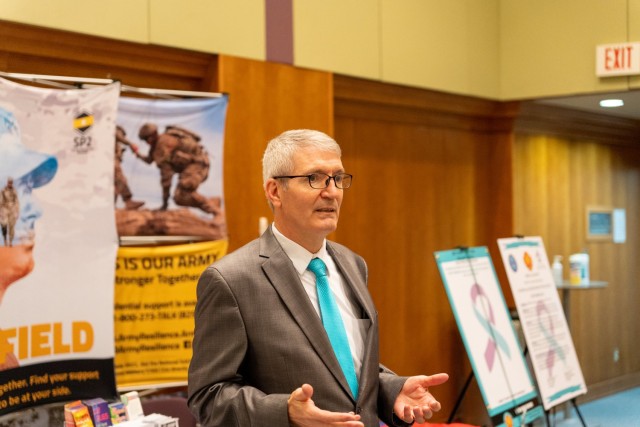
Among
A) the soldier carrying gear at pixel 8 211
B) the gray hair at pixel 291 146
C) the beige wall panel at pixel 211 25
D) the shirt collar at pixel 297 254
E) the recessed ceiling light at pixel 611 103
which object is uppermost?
the beige wall panel at pixel 211 25

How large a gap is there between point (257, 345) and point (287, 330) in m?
0.08

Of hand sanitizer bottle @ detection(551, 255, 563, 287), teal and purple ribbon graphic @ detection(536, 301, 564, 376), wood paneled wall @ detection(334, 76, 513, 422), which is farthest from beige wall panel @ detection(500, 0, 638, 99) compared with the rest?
teal and purple ribbon graphic @ detection(536, 301, 564, 376)

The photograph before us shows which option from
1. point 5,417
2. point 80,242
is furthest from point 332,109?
point 5,417

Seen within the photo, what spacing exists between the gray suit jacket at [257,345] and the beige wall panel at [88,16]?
6.94 ft

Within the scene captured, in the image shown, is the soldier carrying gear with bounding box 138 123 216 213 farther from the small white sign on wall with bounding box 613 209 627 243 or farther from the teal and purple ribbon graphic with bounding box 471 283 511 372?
the small white sign on wall with bounding box 613 209 627 243

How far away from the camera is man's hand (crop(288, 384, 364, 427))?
6.02ft

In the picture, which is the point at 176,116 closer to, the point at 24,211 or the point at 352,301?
the point at 24,211

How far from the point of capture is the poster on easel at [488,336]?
5.25 meters

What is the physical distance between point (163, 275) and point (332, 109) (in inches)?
67.8

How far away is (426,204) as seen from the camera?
21.1ft

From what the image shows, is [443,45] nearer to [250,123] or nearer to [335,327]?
[250,123]

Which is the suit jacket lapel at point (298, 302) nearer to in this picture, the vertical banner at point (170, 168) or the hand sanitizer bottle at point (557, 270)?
the vertical banner at point (170, 168)

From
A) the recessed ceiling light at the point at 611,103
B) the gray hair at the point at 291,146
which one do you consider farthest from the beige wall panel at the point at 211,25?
the recessed ceiling light at the point at 611,103

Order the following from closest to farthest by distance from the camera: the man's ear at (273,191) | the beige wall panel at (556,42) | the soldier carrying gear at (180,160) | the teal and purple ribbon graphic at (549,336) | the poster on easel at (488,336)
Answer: the man's ear at (273,191) < the soldier carrying gear at (180,160) < the poster on easel at (488,336) < the teal and purple ribbon graphic at (549,336) < the beige wall panel at (556,42)
